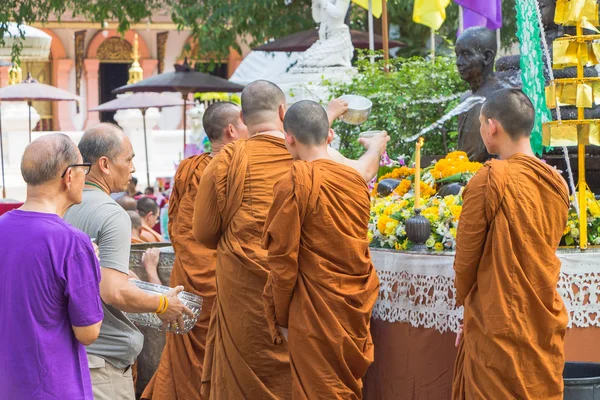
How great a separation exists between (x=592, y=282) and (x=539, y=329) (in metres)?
0.76

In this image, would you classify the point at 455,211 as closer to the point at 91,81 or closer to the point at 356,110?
the point at 356,110

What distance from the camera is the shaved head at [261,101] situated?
5.04 metres

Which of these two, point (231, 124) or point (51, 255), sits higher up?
point (231, 124)

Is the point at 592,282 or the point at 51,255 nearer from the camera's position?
the point at 51,255

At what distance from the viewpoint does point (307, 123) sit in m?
4.57

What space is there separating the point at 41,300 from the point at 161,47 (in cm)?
2192

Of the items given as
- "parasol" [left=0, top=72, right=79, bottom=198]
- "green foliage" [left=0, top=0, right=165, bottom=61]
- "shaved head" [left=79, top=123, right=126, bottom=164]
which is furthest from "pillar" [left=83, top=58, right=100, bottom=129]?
"shaved head" [left=79, top=123, right=126, bottom=164]

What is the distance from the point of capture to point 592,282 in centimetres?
475

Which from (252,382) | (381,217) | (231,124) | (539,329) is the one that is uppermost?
(231,124)

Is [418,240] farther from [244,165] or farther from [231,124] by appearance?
[231,124]

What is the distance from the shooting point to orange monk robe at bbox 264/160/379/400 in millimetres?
4438

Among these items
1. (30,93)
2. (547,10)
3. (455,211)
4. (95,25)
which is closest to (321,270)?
(455,211)

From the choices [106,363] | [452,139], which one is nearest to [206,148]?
[452,139]

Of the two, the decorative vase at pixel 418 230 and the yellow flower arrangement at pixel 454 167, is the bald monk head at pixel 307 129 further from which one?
the yellow flower arrangement at pixel 454 167
